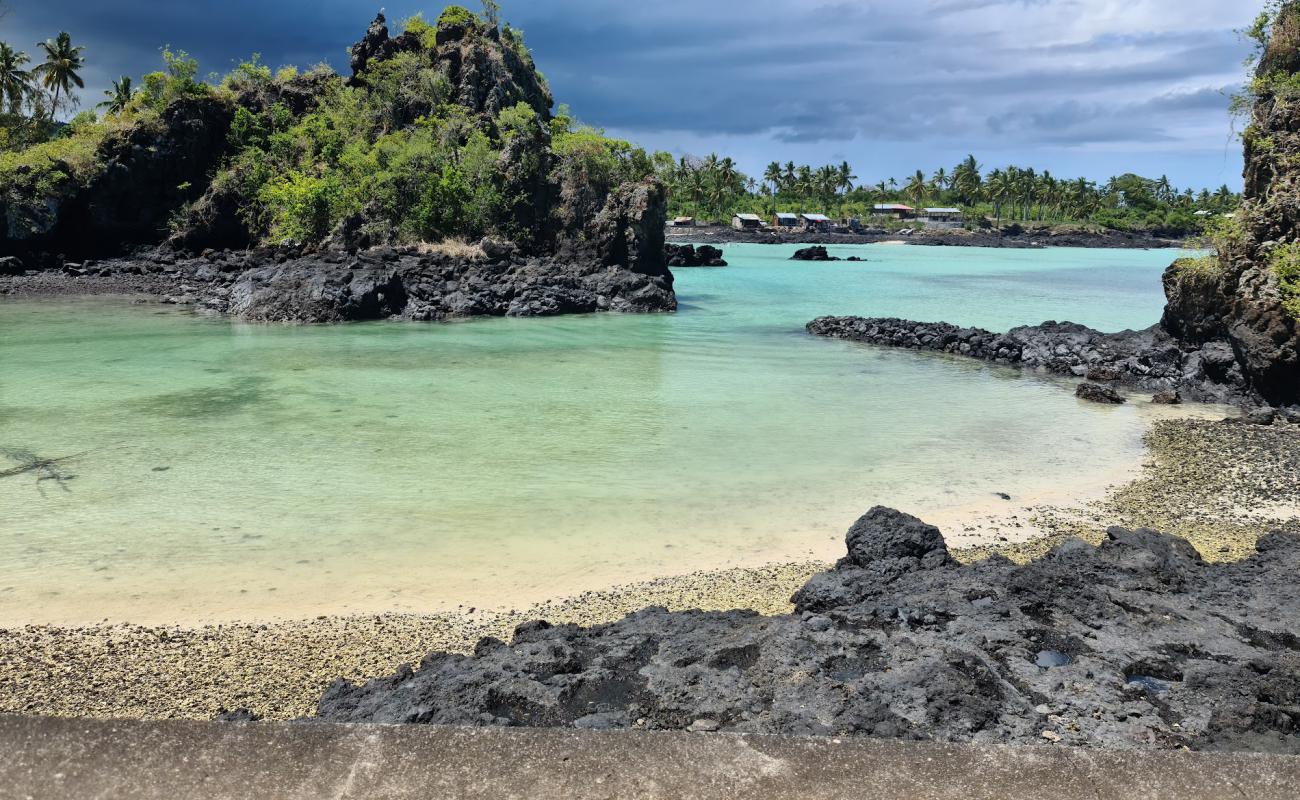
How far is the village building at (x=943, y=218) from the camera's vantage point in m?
125

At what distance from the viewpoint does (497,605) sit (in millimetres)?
7191

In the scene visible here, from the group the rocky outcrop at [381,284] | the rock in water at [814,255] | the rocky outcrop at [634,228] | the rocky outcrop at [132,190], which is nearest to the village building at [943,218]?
the rock in water at [814,255]

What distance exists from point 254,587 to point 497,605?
2.23 metres

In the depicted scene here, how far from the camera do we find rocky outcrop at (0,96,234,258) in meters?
37.4

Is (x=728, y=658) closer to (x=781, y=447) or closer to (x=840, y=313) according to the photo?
(x=781, y=447)

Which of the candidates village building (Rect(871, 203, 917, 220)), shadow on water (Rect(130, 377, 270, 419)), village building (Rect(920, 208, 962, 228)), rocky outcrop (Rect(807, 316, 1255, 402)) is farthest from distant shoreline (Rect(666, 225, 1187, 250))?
shadow on water (Rect(130, 377, 270, 419))

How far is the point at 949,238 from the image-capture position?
11044cm

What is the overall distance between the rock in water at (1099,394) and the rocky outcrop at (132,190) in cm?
4076

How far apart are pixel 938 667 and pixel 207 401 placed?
A: 47.9 feet

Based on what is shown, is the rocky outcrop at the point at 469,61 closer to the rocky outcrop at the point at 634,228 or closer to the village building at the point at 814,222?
the rocky outcrop at the point at 634,228

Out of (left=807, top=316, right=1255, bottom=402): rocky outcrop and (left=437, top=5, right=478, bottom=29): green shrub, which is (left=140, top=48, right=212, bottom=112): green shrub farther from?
(left=807, top=316, right=1255, bottom=402): rocky outcrop

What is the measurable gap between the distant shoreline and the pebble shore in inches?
3671

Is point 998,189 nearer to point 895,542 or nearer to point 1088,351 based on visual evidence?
point 1088,351

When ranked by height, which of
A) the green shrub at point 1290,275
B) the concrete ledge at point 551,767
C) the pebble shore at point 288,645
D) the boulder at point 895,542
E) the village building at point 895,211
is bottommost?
the pebble shore at point 288,645
